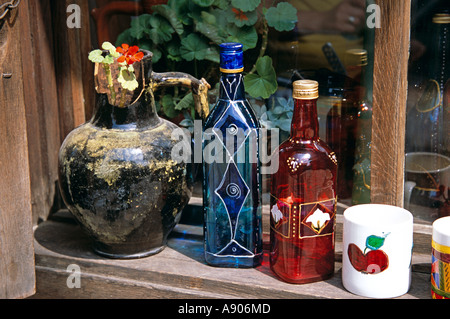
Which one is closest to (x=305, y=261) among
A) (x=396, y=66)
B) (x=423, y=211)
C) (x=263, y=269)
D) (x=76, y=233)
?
(x=263, y=269)

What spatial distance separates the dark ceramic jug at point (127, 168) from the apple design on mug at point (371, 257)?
0.39 metres

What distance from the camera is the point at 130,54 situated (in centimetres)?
128

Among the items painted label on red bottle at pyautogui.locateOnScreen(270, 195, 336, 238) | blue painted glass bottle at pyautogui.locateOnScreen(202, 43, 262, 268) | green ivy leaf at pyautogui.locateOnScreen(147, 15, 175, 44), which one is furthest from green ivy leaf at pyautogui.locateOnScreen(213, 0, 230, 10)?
painted label on red bottle at pyautogui.locateOnScreen(270, 195, 336, 238)

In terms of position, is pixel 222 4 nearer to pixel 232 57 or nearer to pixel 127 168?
pixel 232 57

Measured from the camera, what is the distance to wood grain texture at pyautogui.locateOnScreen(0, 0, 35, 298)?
126 centimetres

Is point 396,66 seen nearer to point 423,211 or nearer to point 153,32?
point 423,211

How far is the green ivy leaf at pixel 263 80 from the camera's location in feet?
4.71

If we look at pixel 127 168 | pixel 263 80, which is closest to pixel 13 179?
pixel 127 168

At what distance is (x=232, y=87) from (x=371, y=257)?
0.42m

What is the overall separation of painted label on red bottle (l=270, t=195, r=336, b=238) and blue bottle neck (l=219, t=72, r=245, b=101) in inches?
8.6

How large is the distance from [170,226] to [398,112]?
53 cm

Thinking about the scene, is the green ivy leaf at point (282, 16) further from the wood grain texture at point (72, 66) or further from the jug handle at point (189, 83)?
the wood grain texture at point (72, 66)

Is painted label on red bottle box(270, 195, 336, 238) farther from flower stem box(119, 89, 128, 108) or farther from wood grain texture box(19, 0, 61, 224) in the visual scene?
wood grain texture box(19, 0, 61, 224)

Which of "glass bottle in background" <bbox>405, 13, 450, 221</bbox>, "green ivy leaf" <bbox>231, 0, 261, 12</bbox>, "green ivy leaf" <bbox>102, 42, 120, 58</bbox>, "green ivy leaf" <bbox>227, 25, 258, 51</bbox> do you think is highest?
"green ivy leaf" <bbox>231, 0, 261, 12</bbox>
